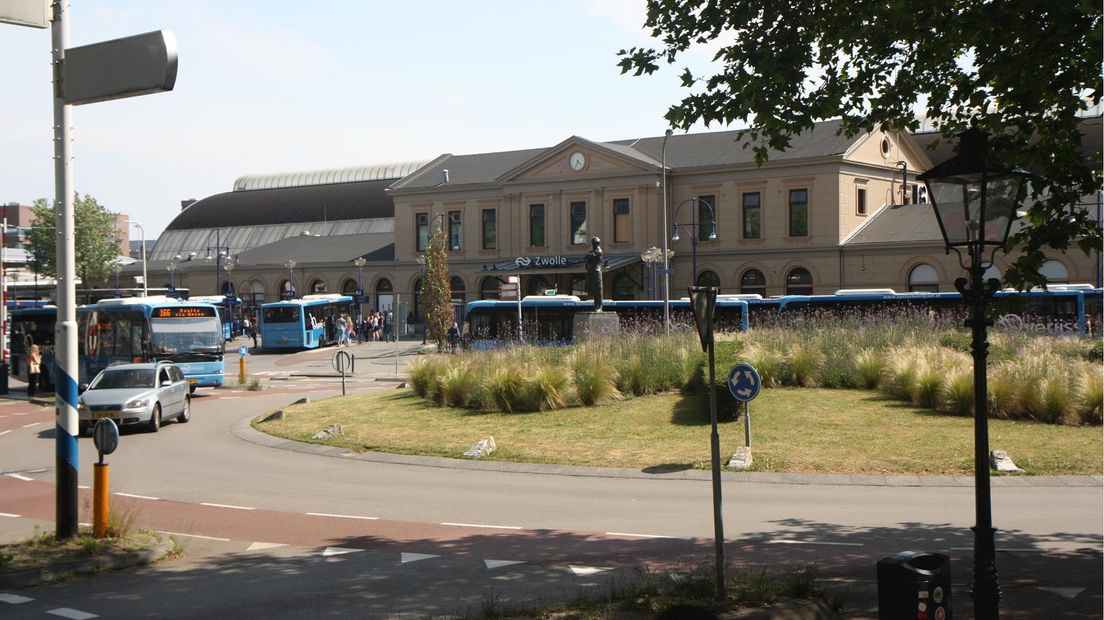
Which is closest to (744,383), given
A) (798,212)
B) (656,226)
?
(798,212)

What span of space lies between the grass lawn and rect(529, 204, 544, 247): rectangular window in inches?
1711

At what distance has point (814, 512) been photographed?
47.4ft

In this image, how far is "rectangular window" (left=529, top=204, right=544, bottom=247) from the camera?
69544mm

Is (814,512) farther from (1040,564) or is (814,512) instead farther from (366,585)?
(366,585)

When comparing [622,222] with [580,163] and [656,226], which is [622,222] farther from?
[580,163]

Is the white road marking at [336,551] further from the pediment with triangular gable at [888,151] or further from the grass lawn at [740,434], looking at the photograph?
the pediment with triangular gable at [888,151]

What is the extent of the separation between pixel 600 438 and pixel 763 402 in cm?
402

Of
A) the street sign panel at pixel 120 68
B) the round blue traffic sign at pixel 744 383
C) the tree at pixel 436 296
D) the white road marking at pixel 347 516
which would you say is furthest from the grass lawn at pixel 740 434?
the tree at pixel 436 296

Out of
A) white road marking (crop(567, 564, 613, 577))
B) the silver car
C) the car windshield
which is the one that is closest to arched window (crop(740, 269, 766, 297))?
the silver car

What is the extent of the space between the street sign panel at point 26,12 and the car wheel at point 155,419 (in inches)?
629

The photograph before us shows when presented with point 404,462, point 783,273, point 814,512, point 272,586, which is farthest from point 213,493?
point 783,273

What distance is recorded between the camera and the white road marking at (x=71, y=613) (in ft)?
31.1

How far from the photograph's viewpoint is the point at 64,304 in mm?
11570

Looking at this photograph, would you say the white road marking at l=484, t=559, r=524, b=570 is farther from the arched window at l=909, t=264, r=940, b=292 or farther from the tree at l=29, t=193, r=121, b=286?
the tree at l=29, t=193, r=121, b=286
